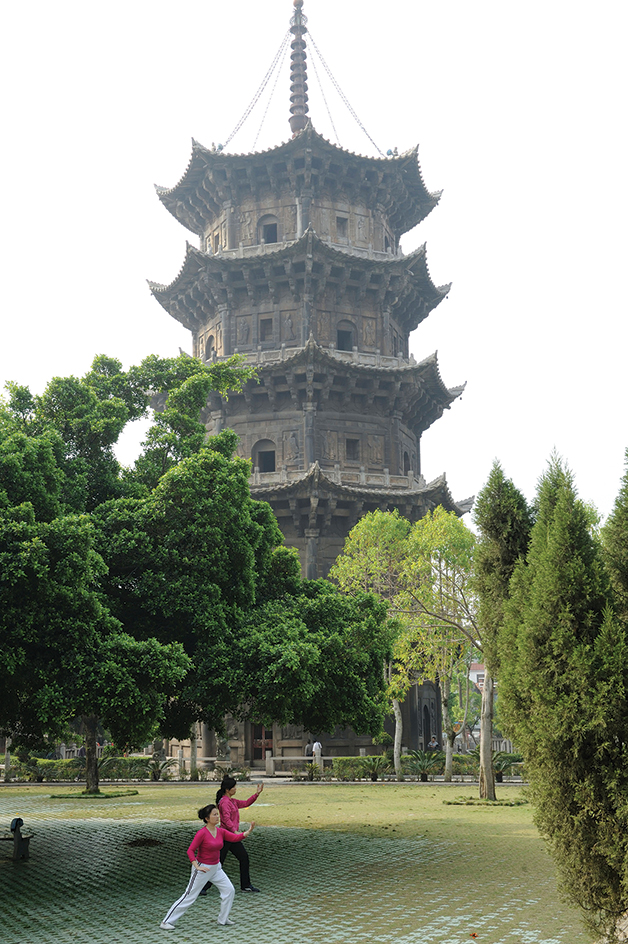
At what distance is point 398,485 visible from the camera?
38344mm

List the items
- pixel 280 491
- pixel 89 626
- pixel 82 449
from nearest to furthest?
pixel 89 626, pixel 82 449, pixel 280 491

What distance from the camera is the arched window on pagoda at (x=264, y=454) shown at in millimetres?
38812

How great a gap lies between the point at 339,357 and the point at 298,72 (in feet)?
62.8

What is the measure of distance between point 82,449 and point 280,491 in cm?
2079

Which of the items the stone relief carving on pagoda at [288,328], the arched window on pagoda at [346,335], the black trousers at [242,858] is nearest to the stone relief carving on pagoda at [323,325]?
the arched window on pagoda at [346,335]

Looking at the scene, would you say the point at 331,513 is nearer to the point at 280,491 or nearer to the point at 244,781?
the point at 280,491

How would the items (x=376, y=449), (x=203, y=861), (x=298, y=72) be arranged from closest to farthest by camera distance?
(x=203, y=861)
(x=376, y=449)
(x=298, y=72)

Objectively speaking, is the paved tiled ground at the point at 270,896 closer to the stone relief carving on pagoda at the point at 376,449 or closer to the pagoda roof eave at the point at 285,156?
the stone relief carving on pagoda at the point at 376,449

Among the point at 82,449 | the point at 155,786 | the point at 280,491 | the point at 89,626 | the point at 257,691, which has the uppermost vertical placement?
the point at 280,491

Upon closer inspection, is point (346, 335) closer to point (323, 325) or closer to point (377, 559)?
point (323, 325)

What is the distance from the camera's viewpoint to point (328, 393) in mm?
38375

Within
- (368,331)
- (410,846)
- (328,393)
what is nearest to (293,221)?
(368,331)

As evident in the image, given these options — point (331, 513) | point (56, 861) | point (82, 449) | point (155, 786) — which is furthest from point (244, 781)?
point (82, 449)

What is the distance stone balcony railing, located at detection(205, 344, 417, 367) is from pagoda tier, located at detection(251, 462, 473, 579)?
5160 millimetres
